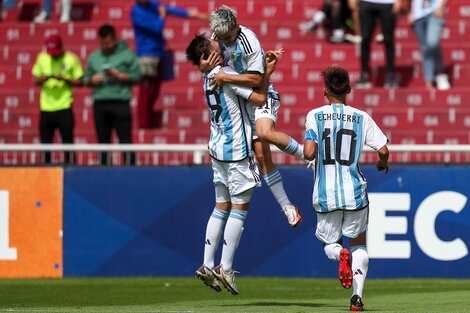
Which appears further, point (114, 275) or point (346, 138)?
point (114, 275)

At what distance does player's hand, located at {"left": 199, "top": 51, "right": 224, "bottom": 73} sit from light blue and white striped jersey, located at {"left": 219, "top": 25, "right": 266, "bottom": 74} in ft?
0.32

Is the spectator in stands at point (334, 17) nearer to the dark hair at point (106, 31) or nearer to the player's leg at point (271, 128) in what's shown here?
the dark hair at point (106, 31)

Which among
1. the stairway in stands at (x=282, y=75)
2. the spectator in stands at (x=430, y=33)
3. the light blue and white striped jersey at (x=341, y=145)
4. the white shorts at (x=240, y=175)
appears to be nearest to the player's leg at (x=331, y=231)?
the light blue and white striped jersey at (x=341, y=145)

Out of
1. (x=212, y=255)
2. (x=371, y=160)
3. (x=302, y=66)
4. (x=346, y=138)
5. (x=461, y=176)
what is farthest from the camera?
(x=302, y=66)

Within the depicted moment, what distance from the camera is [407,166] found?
1575 centimetres

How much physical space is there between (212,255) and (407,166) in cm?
358

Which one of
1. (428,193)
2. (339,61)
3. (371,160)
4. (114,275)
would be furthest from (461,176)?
(339,61)

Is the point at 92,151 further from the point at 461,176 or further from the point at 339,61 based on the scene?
the point at 339,61

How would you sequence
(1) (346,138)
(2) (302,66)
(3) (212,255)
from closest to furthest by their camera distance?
1. (1) (346,138)
2. (3) (212,255)
3. (2) (302,66)

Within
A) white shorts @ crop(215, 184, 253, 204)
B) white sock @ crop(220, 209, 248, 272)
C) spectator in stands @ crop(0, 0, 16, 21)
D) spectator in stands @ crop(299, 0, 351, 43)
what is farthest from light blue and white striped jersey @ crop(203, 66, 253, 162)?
spectator in stands @ crop(0, 0, 16, 21)

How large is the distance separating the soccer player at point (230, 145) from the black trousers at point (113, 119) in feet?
17.0

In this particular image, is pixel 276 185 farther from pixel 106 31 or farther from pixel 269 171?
pixel 106 31

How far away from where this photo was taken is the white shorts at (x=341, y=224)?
1171 cm

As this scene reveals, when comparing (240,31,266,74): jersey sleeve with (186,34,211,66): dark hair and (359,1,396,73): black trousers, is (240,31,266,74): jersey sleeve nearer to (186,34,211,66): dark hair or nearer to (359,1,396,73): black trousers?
(186,34,211,66): dark hair
